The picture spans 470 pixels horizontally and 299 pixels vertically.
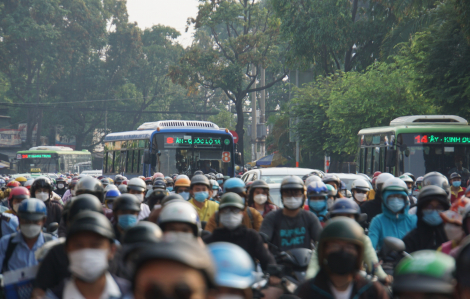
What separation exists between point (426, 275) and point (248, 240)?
122 inches

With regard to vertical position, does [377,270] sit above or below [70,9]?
below

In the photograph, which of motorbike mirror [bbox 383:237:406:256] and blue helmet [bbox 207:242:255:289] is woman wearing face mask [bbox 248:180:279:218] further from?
blue helmet [bbox 207:242:255:289]

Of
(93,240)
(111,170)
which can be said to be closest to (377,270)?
(93,240)

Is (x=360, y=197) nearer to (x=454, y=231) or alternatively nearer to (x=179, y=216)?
(x=454, y=231)

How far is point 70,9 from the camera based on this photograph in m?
62.2

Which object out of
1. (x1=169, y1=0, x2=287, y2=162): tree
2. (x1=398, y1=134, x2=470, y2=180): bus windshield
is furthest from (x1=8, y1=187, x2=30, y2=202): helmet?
(x1=169, y1=0, x2=287, y2=162): tree

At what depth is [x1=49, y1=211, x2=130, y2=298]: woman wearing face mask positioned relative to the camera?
363 cm

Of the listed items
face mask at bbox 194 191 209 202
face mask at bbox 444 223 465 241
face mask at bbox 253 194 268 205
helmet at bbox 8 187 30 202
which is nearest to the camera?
face mask at bbox 444 223 465 241

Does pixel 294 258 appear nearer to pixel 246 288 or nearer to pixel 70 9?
pixel 246 288

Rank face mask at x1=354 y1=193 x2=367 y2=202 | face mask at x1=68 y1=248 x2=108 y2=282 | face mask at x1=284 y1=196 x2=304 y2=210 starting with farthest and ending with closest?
face mask at x1=354 y1=193 x2=367 y2=202 < face mask at x1=284 y1=196 x2=304 y2=210 < face mask at x1=68 y1=248 x2=108 y2=282

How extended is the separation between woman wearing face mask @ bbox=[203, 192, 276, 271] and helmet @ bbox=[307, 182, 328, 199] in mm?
2023

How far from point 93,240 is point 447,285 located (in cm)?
192

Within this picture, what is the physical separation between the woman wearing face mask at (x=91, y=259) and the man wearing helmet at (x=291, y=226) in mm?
2810

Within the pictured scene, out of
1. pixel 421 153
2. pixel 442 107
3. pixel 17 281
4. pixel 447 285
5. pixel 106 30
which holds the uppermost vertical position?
pixel 106 30
